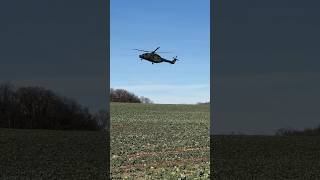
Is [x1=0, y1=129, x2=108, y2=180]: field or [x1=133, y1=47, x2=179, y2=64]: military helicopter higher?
[x1=133, y1=47, x2=179, y2=64]: military helicopter

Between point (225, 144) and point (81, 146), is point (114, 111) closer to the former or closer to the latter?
point (81, 146)

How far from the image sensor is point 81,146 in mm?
27484

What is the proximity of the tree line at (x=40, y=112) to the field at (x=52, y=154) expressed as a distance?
0.79m

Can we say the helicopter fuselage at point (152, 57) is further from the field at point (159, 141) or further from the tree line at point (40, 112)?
the tree line at point (40, 112)

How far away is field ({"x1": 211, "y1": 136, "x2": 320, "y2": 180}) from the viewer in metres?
21.2

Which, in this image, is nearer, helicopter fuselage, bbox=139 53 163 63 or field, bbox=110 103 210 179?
helicopter fuselage, bbox=139 53 163 63

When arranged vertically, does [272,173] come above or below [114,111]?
below

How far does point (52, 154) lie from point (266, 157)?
887 cm

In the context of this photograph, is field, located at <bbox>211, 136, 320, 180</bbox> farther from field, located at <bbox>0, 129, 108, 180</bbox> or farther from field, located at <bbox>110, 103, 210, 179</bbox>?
field, located at <bbox>0, 129, 108, 180</bbox>

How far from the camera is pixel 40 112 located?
33.5 metres

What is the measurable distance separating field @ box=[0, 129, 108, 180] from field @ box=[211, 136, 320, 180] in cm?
463

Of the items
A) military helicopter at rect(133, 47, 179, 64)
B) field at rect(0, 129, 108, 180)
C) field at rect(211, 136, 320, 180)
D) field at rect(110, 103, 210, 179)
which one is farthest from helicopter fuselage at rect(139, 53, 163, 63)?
field at rect(211, 136, 320, 180)

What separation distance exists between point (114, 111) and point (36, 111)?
11.5 meters

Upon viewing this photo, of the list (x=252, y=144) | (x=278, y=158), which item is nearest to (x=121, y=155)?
(x=278, y=158)
